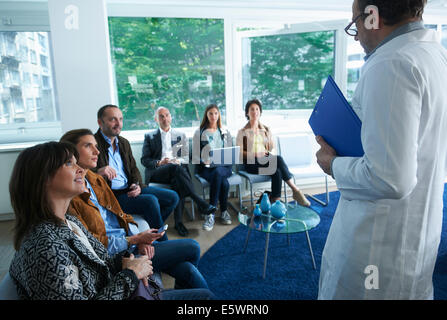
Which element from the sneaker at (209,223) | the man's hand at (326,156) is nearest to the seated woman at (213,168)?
the sneaker at (209,223)

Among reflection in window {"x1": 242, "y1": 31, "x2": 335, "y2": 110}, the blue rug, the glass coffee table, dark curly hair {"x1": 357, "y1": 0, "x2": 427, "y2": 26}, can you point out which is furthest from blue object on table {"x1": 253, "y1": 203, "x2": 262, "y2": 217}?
reflection in window {"x1": 242, "y1": 31, "x2": 335, "y2": 110}

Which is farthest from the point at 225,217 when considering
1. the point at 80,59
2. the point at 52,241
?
the point at 52,241

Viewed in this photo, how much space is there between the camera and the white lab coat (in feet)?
2.37

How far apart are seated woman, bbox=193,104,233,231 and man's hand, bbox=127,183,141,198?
0.83 meters

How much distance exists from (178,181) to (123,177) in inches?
25.5

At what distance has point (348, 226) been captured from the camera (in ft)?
3.03

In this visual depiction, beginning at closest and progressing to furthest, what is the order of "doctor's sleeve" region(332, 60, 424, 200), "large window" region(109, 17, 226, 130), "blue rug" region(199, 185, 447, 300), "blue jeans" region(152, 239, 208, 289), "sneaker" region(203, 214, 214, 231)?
"doctor's sleeve" region(332, 60, 424, 200) < "blue jeans" region(152, 239, 208, 289) < "blue rug" region(199, 185, 447, 300) < "sneaker" region(203, 214, 214, 231) < "large window" region(109, 17, 226, 130)

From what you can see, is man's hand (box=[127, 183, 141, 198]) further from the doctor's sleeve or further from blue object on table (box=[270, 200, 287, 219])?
the doctor's sleeve

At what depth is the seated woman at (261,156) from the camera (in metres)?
Answer: 3.67

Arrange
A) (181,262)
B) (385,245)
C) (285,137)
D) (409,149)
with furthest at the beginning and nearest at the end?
1. (285,137)
2. (181,262)
3. (385,245)
4. (409,149)

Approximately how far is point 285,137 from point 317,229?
140cm

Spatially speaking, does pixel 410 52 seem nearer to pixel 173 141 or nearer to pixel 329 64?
pixel 173 141

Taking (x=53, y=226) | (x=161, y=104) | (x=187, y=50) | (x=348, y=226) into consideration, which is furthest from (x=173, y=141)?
(x=348, y=226)

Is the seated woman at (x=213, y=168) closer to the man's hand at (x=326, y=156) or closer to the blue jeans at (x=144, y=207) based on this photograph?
the blue jeans at (x=144, y=207)
